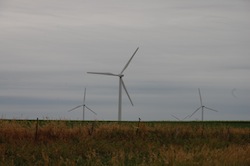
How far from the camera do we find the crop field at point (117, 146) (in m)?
21.6

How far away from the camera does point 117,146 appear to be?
1159 inches

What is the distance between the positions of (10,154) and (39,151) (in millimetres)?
1485

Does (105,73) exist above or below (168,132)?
above

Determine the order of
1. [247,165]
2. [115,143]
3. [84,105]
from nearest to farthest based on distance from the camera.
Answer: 1. [247,165]
2. [115,143]
3. [84,105]

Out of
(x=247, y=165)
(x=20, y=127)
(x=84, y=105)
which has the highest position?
(x=84, y=105)

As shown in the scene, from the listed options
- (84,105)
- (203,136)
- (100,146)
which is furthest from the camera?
(84,105)

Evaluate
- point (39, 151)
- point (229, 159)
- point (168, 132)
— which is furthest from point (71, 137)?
point (229, 159)

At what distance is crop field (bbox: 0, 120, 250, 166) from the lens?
21.6 m

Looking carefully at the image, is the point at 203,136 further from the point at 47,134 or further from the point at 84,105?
the point at 84,105

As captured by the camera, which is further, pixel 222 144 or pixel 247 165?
pixel 222 144

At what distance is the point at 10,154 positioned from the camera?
2511cm

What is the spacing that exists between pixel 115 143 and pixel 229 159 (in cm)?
1115

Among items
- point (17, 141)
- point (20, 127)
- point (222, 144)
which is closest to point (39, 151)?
point (17, 141)

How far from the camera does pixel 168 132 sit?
39938 mm
